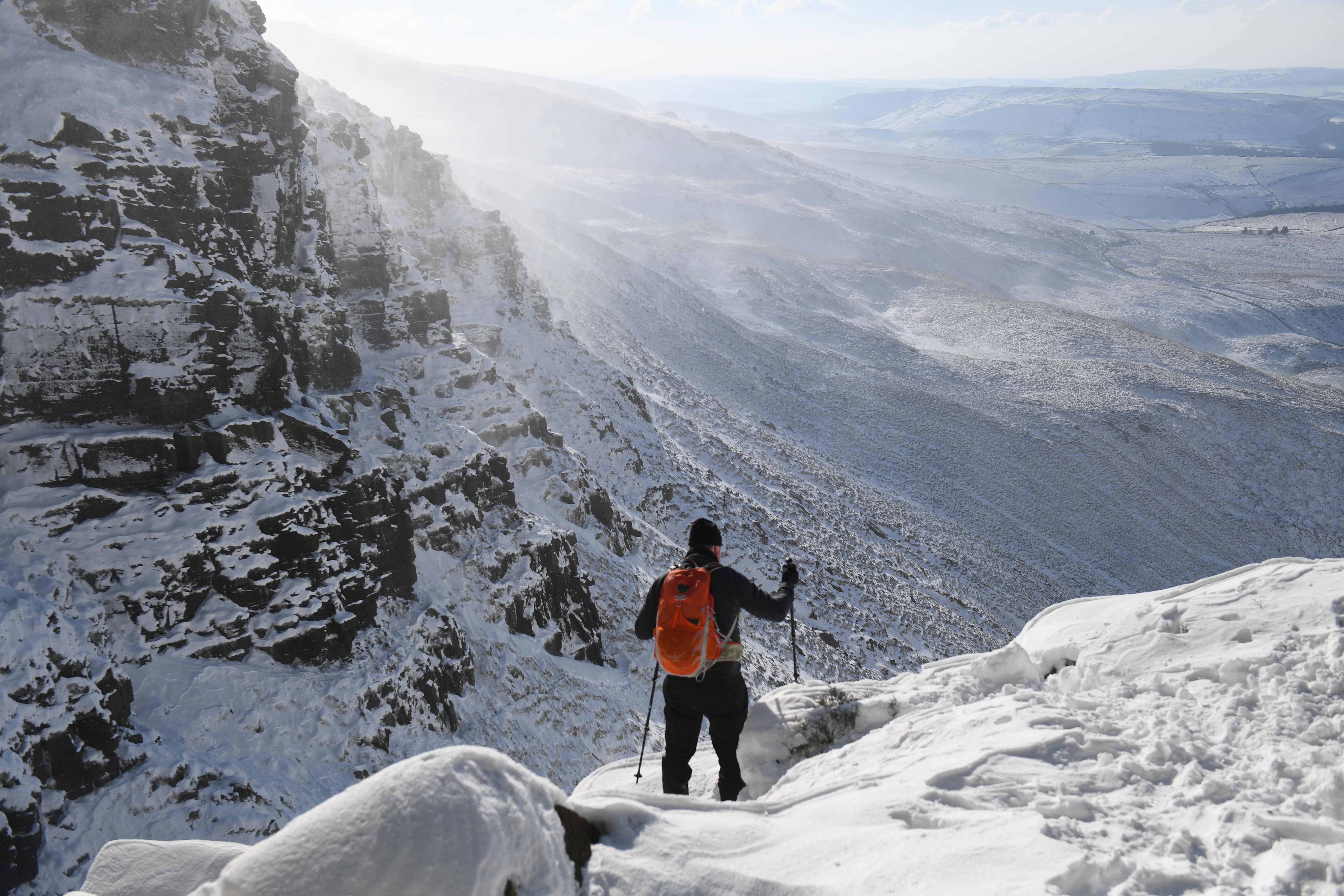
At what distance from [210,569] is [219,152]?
1113 cm

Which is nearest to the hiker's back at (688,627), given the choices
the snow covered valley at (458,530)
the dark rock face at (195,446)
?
the snow covered valley at (458,530)

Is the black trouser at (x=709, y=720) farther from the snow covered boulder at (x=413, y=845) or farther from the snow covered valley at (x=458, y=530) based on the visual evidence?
the snow covered boulder at (x=413, y=845)

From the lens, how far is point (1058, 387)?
2832 inches

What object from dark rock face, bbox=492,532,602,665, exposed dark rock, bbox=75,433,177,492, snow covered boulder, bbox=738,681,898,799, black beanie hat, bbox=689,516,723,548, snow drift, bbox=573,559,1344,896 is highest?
black beanie hat, bbox=689,516,723,548

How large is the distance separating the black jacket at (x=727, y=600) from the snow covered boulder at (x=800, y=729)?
160 cm

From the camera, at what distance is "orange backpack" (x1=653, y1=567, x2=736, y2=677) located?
605 centimetres

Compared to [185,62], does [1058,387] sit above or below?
below

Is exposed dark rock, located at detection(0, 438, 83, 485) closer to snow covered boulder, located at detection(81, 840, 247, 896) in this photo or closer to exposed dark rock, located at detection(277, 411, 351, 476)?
exposed dark rock, located at detection(277, 411, 351, 476)

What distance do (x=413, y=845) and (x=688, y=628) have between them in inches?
115

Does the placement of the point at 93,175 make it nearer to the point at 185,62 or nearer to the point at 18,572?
the point at 185,62

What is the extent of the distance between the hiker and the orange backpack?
1 cm

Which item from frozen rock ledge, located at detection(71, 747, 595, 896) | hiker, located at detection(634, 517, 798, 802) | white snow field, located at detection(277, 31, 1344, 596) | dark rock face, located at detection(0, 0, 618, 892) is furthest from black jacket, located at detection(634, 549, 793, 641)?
white snow field, located at detection(277, 31, 1344, 596)

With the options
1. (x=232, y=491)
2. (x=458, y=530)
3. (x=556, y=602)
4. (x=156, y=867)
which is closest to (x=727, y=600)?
(x=156, y=867)

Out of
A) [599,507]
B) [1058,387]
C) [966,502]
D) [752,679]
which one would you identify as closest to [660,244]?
[1058,387]
